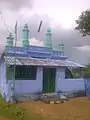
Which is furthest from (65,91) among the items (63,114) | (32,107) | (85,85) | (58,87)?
(63,114)

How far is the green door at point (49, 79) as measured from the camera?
64.7 feet

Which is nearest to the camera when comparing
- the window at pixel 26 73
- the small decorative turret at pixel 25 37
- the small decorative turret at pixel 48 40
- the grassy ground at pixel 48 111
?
the grassy ground at pixel 48 111

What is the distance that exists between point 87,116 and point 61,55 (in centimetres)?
1048

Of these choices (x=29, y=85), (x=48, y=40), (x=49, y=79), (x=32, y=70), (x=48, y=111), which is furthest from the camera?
(x=48, y=40)

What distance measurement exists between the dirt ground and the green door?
10.5ft

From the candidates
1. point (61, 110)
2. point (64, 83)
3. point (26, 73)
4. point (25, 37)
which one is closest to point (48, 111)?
point (61, 110)

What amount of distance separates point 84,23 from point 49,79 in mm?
6829

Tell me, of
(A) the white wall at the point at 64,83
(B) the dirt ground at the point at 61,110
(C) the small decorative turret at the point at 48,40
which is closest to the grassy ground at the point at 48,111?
(B) the dirt ground at the point at 61,110

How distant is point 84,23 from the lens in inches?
573

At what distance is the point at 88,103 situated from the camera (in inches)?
645

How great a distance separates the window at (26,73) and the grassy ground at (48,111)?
271 cm

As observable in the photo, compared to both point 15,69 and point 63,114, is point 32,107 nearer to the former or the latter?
point 63,114

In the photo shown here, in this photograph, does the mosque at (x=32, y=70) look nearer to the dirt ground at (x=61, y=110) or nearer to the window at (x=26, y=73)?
the window at (x=26, y=73)

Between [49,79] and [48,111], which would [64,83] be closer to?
[49,79]
